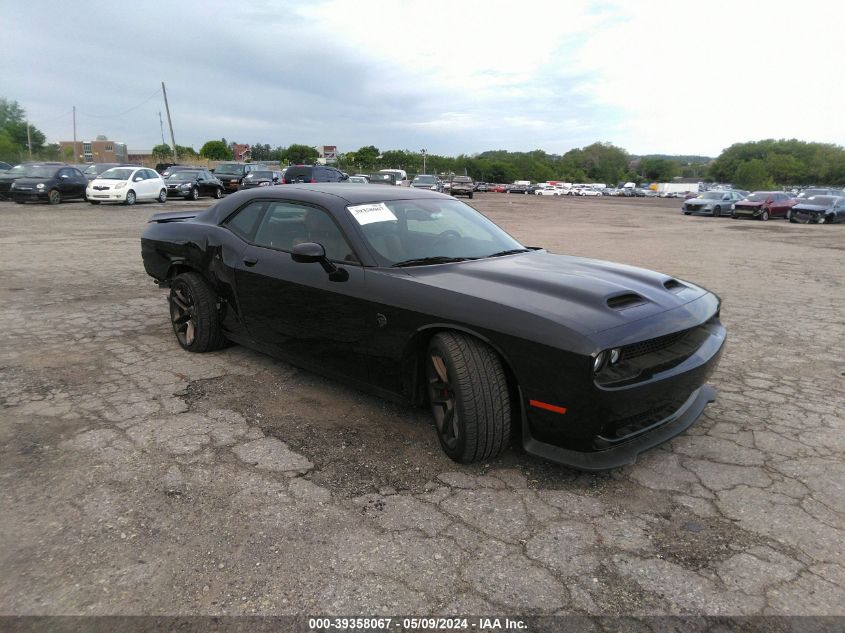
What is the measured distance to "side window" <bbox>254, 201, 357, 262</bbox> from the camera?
12.0 feet

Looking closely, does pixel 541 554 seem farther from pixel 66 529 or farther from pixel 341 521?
pixel 66 529


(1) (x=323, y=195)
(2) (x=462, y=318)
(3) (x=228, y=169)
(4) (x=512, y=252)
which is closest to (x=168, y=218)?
(1) (x=323, y=195)

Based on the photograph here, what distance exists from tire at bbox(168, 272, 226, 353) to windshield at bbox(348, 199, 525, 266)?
1670 millimetres

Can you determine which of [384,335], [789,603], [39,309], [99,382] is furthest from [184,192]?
[789,603]

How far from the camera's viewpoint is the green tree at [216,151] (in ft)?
354

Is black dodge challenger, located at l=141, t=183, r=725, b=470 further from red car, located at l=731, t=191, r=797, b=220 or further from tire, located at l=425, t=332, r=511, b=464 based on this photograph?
red car, located at l=731, t=191, r=797, b=220

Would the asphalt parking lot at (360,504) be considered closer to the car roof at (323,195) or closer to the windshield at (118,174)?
the car roof at (323,195)

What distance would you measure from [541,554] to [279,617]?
1.06 meters

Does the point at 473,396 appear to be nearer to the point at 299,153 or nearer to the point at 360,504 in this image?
the point at 360,504

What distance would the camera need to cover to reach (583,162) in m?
158

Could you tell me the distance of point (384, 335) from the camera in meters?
3.26

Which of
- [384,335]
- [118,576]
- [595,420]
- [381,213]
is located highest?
[381,213]

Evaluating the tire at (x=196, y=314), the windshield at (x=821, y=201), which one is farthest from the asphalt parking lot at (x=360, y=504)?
the windshield at (x=821, y=201)

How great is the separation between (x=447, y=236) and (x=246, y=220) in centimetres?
162
